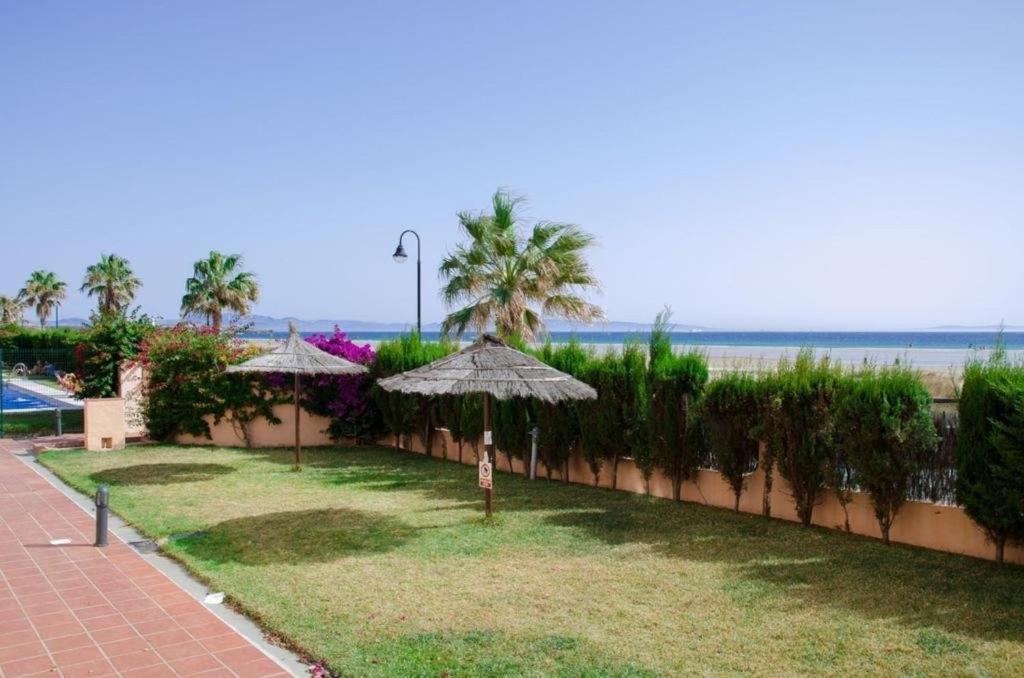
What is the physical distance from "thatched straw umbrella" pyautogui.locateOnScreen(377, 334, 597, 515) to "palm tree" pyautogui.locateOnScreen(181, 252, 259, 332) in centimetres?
3570

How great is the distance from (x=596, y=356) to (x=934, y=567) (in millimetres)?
6189

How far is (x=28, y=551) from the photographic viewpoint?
8.31 metres

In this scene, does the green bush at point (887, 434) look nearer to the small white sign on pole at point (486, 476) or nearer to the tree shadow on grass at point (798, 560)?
the tree shadow on grass at point (798, 560)

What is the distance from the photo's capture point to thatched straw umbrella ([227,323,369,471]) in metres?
13.6

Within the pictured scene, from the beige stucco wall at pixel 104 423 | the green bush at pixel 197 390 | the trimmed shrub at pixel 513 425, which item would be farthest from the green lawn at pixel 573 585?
the green bush at pixel 197 390

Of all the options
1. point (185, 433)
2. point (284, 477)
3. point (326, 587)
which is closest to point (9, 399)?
point (185, 433)

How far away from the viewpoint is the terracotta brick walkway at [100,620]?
5.29 meters

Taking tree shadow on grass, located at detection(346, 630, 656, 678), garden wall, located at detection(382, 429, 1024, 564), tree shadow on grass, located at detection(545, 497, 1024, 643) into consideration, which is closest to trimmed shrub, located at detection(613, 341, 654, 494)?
garden wall, located at detection(382, 429, 1024, 564)

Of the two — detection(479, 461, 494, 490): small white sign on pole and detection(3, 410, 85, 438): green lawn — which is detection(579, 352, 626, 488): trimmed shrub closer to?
detection(479, 461, 494, 490): small white sign on pole

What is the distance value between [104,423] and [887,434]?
48.3ft

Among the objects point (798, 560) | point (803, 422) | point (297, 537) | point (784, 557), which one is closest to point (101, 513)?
point (297, 537)

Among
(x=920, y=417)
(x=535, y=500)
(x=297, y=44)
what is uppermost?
(x=297, y=44)

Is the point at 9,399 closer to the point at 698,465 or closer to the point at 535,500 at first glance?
the point at 535,500

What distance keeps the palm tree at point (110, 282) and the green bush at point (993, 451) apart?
2152 inches
